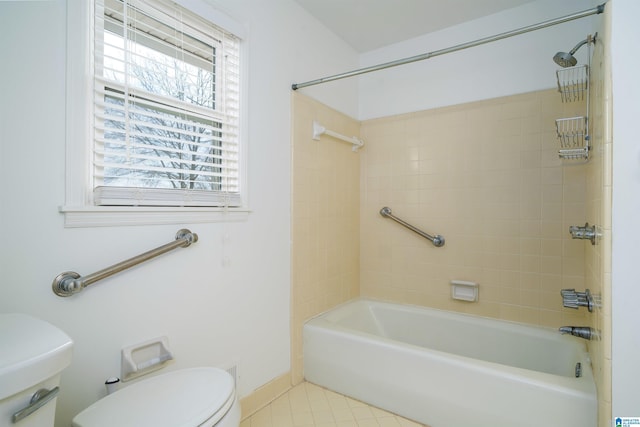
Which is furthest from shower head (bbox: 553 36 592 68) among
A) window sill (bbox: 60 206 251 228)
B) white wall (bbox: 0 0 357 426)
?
window sill (bbox: 60 206 251 228)

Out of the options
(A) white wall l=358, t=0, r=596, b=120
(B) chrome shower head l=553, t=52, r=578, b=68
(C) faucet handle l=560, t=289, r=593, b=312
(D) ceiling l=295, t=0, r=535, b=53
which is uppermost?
(D) ceiling l=295, t=0, r=535, b=53

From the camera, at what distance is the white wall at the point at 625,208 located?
1041mm

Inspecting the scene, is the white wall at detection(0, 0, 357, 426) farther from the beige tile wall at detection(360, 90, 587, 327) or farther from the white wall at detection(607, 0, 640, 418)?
the white wall at detection(607, 0, 640, 418)

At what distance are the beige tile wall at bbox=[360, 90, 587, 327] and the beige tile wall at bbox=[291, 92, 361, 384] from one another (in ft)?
0.55

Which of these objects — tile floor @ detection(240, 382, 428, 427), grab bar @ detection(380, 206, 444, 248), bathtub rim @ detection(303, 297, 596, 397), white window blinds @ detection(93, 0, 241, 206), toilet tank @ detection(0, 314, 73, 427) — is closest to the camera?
toilet tank @ detection(0, 314, 73, 427)

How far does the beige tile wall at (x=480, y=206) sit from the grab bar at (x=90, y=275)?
5.59ft

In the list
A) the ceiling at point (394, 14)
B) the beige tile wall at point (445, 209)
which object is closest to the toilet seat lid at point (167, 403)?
the beige tile wall at point (445, 209)

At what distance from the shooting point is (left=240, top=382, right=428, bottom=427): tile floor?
161 cm

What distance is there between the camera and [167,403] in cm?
96

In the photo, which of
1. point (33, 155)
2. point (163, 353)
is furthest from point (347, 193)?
point (33, 155)

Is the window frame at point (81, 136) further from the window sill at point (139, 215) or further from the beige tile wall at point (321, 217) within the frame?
the beige tile wall at point (321, 217)

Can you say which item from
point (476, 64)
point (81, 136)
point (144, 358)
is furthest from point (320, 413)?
point (476, 64)

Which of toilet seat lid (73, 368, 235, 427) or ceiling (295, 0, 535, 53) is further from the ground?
ceiling (295, 0, 535, 53)

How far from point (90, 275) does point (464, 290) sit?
7.04ft
